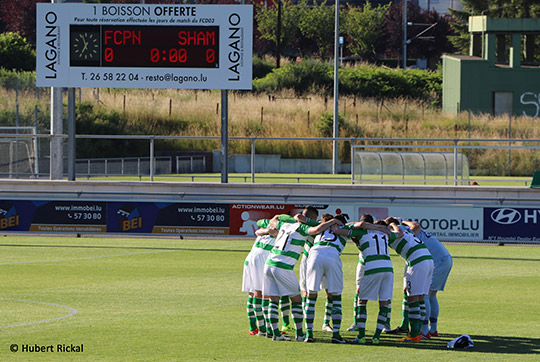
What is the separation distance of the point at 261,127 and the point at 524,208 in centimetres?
2218

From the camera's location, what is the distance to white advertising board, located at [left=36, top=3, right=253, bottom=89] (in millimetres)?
24656

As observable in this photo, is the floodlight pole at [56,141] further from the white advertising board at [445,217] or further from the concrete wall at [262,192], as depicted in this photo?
the white advertising board at [445,217]

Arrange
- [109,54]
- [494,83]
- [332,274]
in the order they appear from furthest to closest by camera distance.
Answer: [494,83]
[109,54]
[332,274]

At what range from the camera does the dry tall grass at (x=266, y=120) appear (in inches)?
1610

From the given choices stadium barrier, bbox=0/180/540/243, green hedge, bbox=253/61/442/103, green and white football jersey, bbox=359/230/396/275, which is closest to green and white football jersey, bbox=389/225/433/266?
green and white football jersey, bbox=359/230/396/275

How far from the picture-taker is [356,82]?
62.3m

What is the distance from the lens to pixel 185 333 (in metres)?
12.3

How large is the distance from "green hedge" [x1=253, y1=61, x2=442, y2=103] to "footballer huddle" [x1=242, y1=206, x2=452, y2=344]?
46226 mm

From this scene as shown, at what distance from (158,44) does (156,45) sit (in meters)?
0.07

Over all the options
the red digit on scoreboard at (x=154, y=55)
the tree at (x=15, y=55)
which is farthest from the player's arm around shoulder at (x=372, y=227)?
the tree at (x=15, y=55)

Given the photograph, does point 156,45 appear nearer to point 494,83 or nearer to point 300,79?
point 494,83

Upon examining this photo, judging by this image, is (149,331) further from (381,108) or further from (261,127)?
(381,108)

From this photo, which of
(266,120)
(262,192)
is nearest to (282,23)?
(266,120)

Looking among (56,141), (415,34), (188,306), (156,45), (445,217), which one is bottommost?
(188,306)
